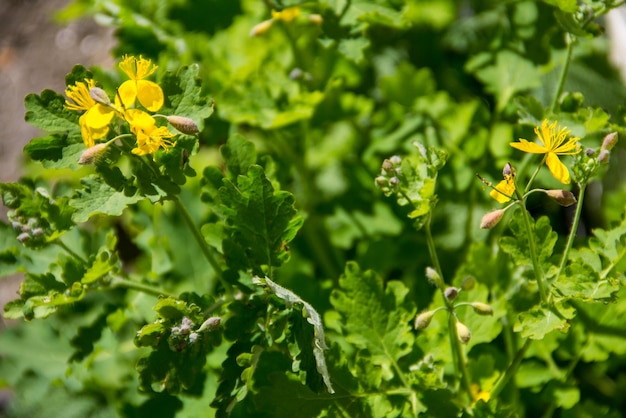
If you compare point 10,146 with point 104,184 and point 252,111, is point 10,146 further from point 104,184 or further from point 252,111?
point 104,184

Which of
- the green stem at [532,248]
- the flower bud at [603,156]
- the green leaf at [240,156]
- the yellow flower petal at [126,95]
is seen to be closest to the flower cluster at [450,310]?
the green stem at [532,248]

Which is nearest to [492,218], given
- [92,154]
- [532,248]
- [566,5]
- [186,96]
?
[532,248]

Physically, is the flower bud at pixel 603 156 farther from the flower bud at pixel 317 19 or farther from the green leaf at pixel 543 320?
the flower bud at pixel 317 19

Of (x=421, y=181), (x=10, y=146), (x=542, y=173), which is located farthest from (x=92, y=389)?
(x=10, y=146)

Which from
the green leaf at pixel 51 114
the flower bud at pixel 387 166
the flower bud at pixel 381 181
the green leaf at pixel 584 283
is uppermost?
the green leaf at pixel 51 114

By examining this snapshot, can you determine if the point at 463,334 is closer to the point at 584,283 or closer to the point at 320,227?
the point at 584,283

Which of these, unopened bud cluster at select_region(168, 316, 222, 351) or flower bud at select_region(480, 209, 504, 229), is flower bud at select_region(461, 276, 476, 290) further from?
unopened bud cluster at select_region(168, 316, 222, 351)

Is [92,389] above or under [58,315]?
under
